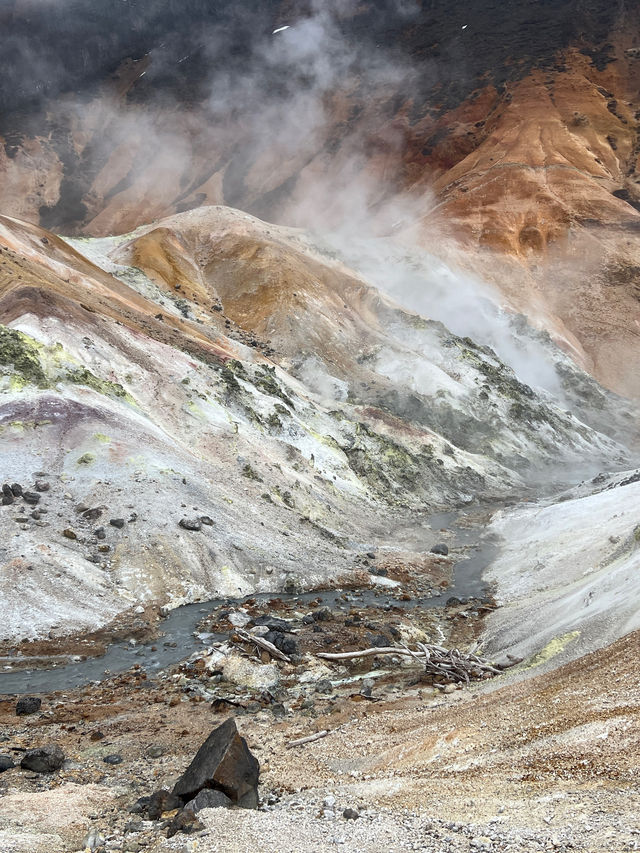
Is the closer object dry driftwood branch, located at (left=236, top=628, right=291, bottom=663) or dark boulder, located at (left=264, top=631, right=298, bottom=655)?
dry driftwood branch, located at (left=236, top=628, right=291, bottom=663)

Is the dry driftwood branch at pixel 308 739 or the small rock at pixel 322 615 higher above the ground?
the dry driftwood branch at pixel 308 739

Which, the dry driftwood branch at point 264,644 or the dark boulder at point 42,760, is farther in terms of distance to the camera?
the dry driftwood branch at point 264,644

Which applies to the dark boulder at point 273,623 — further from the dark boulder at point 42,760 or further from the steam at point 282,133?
the steam at point 282,133

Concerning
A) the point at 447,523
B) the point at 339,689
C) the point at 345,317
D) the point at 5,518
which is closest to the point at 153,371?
the point at 5,518

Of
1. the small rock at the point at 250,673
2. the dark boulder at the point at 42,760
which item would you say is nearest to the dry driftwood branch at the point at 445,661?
the small rock at the point at 250,673

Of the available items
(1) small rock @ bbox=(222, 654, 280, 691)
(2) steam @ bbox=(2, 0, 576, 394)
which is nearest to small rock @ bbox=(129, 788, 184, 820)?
(1) small rock @ bbox=(222, 654, 280, 691)

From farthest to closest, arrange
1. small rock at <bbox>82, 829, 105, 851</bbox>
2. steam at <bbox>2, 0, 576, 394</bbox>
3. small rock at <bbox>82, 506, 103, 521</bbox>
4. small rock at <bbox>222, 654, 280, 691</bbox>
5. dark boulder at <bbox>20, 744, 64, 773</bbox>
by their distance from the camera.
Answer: steam at <bbox>2, 0, 576, 394</bbox>, small rock at <bbox>82, 506, 103, 521</bbox>, small rock at <bbox>222, 654, 280, 691</bbox>, dark boulder at <bbox>20, 744, 64, 773</bbox>, small rock at <bbox>82, 829, 105, 851</bbox>

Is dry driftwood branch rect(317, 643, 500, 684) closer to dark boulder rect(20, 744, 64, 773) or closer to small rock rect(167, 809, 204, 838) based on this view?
dark boulder rect(20, 744, 64, 773)

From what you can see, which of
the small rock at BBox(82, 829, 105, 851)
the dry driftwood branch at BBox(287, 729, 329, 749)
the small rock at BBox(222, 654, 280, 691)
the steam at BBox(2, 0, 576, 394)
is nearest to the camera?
the small rock at BBox(82, 829, 105, 851)

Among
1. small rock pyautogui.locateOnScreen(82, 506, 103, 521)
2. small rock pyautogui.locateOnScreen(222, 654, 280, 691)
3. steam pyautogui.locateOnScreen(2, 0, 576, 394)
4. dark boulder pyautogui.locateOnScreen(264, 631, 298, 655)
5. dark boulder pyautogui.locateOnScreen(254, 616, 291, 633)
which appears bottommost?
dark boulder pyautogui.locateOnScreen(254, 616, 291, 633)
